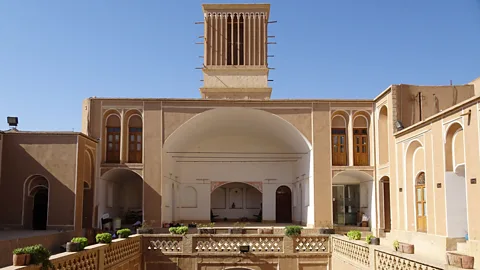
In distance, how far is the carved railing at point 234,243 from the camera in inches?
644

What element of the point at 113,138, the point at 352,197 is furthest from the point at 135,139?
the point at 352,197

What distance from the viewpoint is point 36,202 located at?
20.2 metres

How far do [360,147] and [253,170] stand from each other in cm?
782

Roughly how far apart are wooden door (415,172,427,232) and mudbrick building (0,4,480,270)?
0.04 metres

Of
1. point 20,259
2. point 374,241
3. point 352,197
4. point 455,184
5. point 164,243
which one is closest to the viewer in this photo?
point 20,259

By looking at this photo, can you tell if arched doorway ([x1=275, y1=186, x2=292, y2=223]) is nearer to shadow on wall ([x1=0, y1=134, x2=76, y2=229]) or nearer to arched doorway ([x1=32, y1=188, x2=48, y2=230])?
shadow on wall ([x1=0, y1=134, x2=76, y2=229])

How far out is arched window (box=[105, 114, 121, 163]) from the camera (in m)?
23.9

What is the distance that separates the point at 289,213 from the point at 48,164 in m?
14.4

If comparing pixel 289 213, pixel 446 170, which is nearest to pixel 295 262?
pixel 446 170

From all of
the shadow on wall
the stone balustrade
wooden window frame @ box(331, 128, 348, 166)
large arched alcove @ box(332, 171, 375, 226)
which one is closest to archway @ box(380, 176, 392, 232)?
large arched alcove @ box(332, 171, 375, 226)

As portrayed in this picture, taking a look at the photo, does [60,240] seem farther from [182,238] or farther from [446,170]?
[446,170]

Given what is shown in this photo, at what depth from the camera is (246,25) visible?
95.5 feet

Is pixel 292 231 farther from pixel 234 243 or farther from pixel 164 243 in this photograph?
pixel 164 243

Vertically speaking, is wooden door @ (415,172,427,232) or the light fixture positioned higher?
the light fixture
